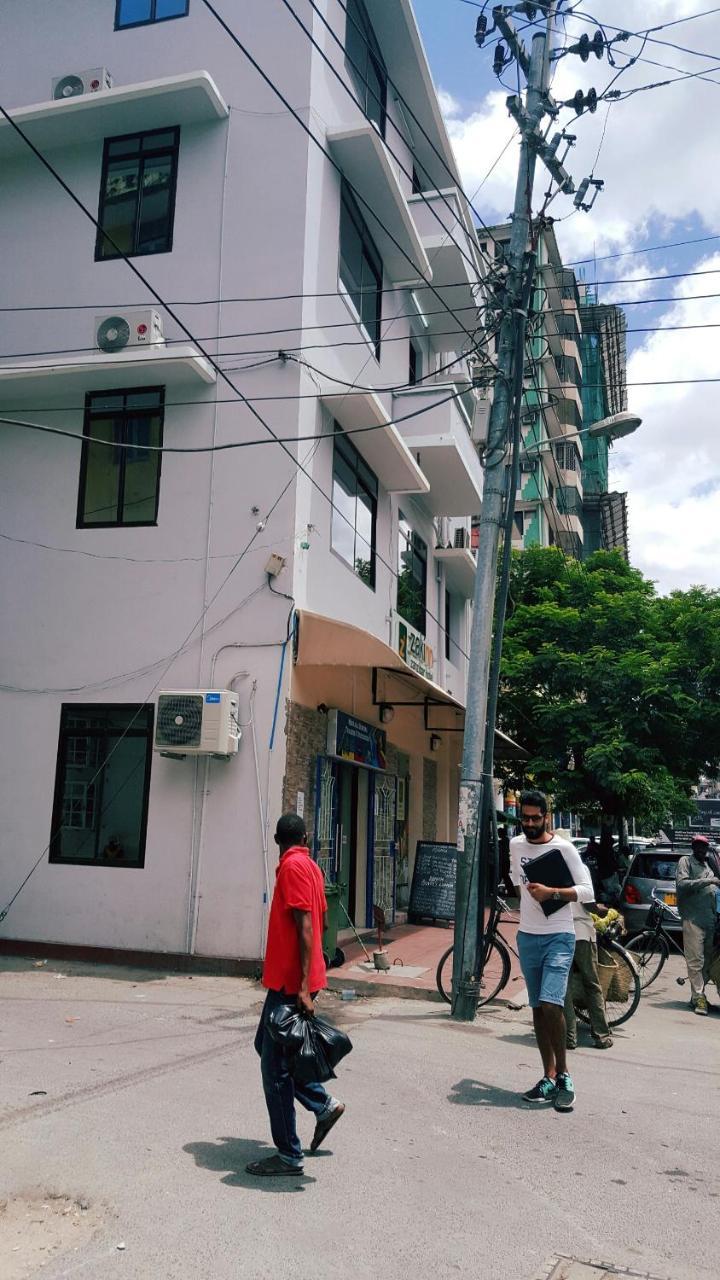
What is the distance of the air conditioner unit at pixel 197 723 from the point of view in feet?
35.1

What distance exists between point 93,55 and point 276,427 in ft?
20.2

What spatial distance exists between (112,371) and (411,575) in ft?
24.3

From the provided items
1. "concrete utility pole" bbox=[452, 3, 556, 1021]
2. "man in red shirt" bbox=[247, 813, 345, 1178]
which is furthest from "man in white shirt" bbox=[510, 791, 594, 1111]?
"concrete utility pole" bbox=[452, 3, 556, 1021]

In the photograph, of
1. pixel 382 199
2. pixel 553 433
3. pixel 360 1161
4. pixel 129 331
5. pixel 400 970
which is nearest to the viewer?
pixel 360 1161

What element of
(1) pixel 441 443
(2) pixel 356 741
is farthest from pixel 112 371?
(1) pixel 441 443

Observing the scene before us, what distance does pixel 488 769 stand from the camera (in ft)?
32.8

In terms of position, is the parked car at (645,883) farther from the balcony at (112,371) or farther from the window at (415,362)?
the balcony at (112,371)

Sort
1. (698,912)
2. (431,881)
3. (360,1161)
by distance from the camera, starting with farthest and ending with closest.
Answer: (431,881) < (698,912) < (360,1161)

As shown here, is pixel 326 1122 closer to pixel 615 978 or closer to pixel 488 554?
pixel 615 978

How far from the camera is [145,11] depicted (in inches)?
523

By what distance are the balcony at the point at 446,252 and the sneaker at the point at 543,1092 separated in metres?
13.5

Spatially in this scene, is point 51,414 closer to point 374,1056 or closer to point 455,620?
point 374,1056

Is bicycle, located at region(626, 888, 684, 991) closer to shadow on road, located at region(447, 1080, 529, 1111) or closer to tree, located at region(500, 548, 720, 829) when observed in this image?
shadow on road, located at region(447, 1080, 529, 1111)

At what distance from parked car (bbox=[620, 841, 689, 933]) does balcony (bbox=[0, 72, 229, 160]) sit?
12.4 metres
